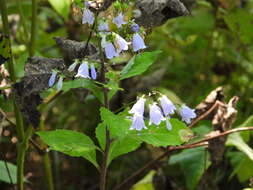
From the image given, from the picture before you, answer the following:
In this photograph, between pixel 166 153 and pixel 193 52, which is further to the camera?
pixel 193 52

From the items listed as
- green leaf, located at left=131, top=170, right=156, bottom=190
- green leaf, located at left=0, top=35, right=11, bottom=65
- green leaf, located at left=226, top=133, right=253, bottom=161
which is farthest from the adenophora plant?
green leaf, located at left=131, top=170, right=156, bottom=190

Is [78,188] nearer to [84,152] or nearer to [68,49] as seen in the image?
[84,152]

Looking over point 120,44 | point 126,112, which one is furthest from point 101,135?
point 120,44

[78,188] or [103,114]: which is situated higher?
[103,114]

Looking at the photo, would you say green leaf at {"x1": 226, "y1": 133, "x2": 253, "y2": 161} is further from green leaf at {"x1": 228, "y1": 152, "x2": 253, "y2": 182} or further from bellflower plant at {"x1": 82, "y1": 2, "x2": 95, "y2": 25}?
bellflower plant at {"x1": 82, "y1": 2, "x2": 95, "y2": 25}

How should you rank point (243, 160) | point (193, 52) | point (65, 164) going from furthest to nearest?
point (193, 52) → point (65, 164) → point (243, 160)

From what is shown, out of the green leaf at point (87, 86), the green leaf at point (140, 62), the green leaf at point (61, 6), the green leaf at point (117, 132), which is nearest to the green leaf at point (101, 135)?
the green leaf at point (117, 132)

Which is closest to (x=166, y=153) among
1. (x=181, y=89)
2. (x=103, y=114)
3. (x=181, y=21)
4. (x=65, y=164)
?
(x=103, y=114)
